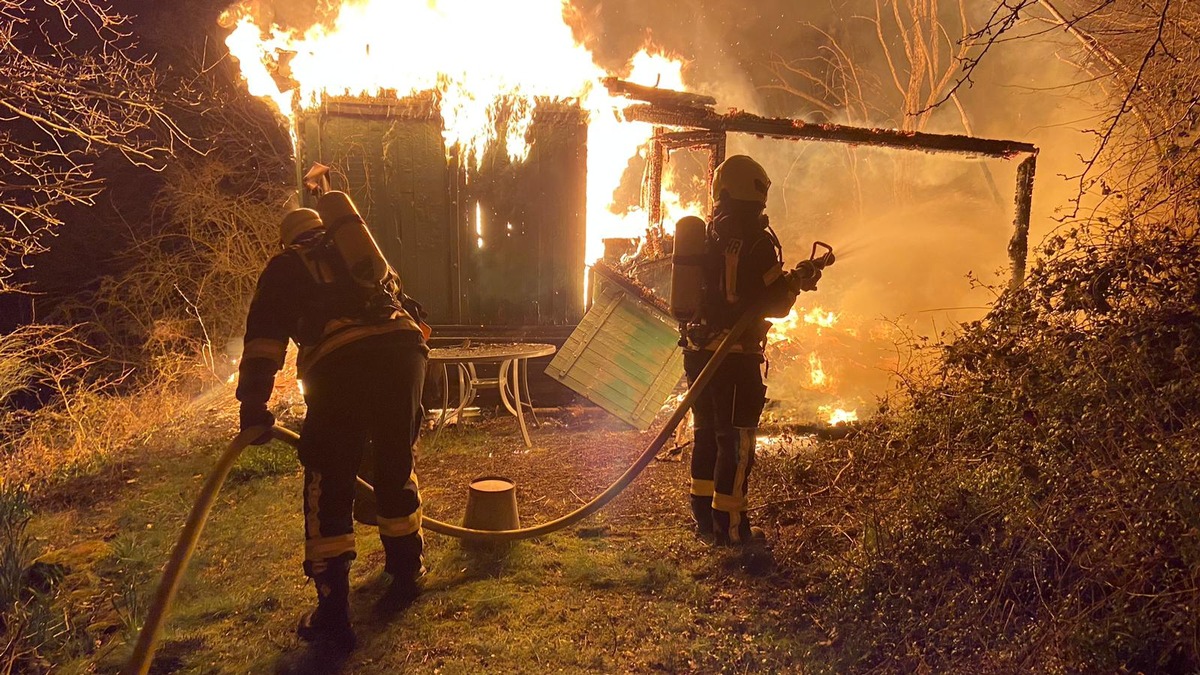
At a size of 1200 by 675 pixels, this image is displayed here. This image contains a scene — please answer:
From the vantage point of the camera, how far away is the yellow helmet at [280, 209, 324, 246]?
3.28 meters

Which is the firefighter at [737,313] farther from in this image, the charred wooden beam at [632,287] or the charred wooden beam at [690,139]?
the charred wooden beam at [690,139]

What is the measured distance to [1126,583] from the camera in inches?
92.0

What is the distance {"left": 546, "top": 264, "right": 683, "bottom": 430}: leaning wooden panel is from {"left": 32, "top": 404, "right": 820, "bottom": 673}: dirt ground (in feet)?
3.43

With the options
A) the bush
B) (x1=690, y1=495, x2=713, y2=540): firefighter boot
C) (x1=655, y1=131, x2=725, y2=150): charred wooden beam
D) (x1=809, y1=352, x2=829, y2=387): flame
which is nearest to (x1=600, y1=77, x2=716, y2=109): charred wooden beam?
(x1=655, y1=131, x2=725, y2=150): charred wooden beam

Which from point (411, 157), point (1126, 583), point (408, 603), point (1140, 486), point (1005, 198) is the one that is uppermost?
point (1005, 198)

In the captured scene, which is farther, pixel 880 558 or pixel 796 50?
pixel 796 50

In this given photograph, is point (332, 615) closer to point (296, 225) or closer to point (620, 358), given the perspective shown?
point (296, 225)

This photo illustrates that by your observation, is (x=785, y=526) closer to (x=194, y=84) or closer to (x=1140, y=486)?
(x=1140, y=486)

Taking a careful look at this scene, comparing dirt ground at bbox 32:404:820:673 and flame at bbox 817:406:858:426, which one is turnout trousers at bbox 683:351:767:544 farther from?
flame at bbox 817:406:858:426

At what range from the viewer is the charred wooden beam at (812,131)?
242 inches

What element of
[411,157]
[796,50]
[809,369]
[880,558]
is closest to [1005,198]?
[796,50]

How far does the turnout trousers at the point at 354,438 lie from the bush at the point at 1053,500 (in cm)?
241

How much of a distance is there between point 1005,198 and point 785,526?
19.4 m

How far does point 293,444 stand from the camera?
3107 millimetres
